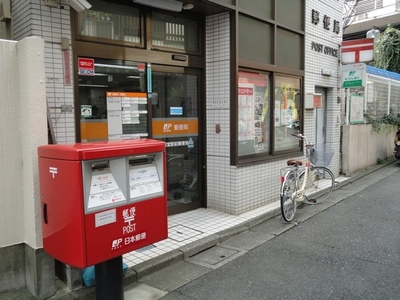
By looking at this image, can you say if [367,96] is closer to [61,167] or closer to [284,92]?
[284,92]

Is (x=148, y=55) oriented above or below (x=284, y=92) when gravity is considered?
above

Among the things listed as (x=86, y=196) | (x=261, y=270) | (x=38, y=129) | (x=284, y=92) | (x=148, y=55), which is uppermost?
(x=148, y=55)

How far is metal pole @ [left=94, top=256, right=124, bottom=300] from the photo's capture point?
9.86 ft

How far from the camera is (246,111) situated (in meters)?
6.39

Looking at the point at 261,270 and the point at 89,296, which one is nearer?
the point at 89,296

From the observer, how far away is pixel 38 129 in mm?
3213

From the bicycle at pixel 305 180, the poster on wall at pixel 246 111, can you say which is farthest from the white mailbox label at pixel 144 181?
the poster on wall at pixel 246 111

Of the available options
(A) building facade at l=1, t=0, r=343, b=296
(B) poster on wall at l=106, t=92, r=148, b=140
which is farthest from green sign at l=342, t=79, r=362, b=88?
(B) poster on wall at l=106, t=92, r=148, b=140

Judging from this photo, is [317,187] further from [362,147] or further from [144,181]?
[144,181]

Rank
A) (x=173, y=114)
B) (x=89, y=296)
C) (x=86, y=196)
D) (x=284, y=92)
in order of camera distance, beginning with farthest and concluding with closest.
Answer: (x=284, y=92), (x=173, y=114), (x=89, y=296), (x=86, y=196)

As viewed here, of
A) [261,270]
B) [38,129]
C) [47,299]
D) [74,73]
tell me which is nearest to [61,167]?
[38,129]

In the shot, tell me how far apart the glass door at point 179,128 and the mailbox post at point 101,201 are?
2.48m

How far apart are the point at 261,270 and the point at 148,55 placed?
133 inches

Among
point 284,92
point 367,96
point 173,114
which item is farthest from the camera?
point 367,96
